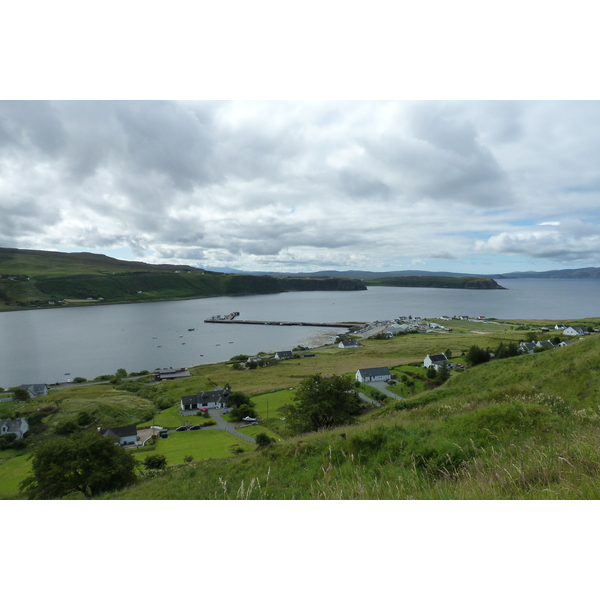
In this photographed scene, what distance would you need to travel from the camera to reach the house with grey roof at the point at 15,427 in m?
29.1

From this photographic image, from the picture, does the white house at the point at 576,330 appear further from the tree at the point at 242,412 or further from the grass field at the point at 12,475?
the grass field at the point at 12,475

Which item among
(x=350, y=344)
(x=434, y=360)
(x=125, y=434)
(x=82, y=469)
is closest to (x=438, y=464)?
(x=82, y=469)

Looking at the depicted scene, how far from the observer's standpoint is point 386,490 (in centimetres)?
347

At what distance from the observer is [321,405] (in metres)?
18.1

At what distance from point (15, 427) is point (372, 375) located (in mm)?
37203

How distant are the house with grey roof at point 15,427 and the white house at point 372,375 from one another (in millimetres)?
34737

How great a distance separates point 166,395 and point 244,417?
15699mm

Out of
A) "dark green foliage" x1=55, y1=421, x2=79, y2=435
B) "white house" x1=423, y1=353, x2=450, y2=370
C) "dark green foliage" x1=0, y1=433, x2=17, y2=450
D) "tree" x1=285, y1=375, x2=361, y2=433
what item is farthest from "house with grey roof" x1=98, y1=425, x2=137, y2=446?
"white house" x1=423, y1=353, x2=450, y2=370

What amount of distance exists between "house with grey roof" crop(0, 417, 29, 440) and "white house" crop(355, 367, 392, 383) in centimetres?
3474

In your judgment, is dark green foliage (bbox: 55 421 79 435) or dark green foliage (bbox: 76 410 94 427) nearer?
dark green foliage (bbox: 55 421 79 435)

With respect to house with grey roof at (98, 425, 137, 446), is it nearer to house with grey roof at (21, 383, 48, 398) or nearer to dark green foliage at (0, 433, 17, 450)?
dark green foliage at (0, 433, 17, 450)

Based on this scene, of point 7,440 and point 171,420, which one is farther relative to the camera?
point 171,420

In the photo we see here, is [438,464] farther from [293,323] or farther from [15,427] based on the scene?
[293,323]

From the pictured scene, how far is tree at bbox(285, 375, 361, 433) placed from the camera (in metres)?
17.9
